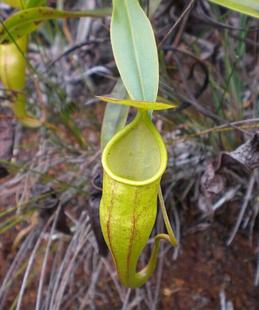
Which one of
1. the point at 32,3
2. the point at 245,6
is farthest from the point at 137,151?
the point at 32,3

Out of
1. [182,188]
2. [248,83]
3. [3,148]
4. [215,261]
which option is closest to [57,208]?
[3,148]

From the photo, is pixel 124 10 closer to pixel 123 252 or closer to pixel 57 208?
pixel 123 252

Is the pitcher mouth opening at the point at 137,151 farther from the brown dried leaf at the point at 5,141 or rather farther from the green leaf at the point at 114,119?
the brown dried leaf at the point at 5,141

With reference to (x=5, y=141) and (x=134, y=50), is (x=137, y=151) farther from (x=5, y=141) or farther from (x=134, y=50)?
(x=5, y=141)

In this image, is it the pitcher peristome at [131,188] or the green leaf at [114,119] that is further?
the green leaf at [114,119]

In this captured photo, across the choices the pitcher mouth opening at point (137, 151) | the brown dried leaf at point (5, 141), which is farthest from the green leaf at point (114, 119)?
the brown dried leaf at point (5, 141)

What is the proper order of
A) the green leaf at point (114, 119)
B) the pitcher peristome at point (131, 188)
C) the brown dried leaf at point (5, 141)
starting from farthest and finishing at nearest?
the brown dried leaf at point (5, 141), the green leaf at point (114, 119), the pitcher peristome at point (131, 188)
